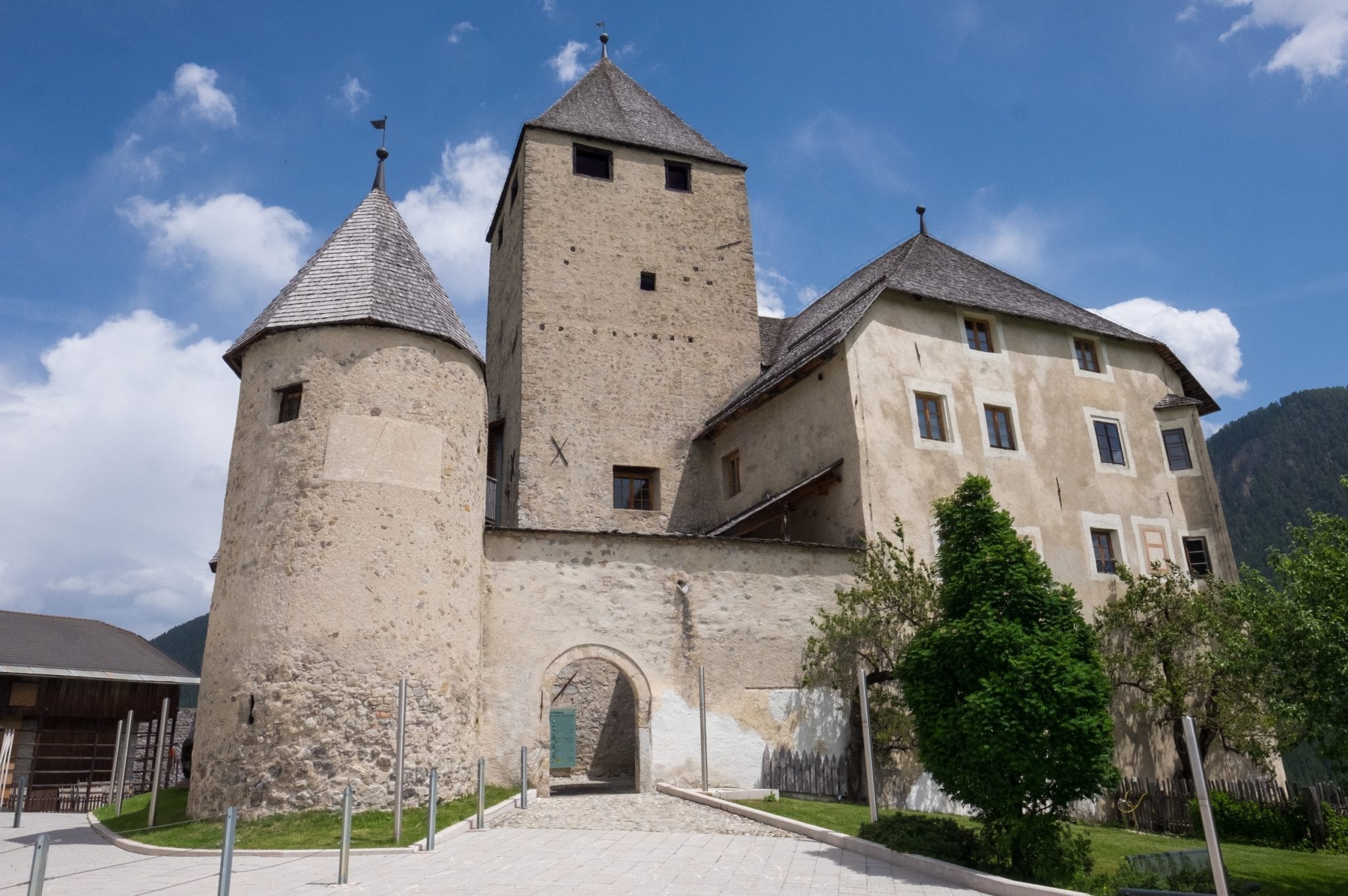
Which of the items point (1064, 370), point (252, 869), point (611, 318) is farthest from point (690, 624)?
point (1064, 370)

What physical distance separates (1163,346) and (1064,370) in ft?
11.8

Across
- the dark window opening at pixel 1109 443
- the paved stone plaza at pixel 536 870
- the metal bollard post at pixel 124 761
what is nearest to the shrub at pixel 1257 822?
the dark window opening at pixel 1109 443

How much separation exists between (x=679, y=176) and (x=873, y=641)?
55.5 feet

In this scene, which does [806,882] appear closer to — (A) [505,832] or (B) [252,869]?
(A) [505,832]

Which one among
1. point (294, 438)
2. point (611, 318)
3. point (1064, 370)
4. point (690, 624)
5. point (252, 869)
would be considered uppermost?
point (611, 318)

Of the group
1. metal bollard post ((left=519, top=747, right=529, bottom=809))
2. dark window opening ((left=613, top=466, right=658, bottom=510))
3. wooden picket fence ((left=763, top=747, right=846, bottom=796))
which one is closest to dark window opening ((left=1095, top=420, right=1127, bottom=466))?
wooden picket fence ((left=763, top=747, right=846, bottom=796))

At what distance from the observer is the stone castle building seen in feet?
47.3

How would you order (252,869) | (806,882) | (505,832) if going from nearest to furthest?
1. (806,882)
2. (252,869)
3. (505,832)

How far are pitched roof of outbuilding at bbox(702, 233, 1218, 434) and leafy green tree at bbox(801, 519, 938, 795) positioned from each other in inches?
220

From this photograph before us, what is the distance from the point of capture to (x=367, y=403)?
1543 centimetres

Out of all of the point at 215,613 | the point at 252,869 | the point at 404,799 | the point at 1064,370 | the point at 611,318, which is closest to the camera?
the point at 252,869

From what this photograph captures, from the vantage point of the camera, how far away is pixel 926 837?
11.1 metres

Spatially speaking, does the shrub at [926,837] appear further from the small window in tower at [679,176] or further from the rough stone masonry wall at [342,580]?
the small window in tower at [679,176]

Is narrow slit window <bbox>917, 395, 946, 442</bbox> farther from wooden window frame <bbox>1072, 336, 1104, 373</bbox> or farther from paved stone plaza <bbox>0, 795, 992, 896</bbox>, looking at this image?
paved stone plaza <bbox>0, 795, 992, 896</bbox>
